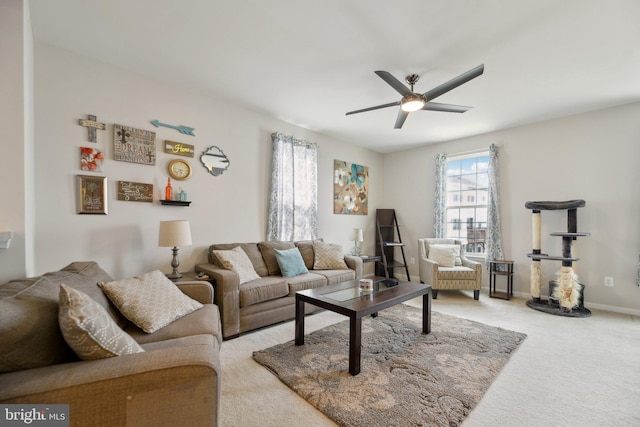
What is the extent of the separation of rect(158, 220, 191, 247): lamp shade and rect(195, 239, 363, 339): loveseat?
401mm

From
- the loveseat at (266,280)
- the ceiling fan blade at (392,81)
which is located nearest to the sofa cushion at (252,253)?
the loveseat at (266,280)

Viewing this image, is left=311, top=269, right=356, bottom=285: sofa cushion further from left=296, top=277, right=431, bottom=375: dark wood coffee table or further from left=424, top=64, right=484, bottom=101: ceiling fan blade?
left=424, top=64, right=484, bottom=101: ceiling fan blade

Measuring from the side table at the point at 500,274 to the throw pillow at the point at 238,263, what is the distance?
351cm

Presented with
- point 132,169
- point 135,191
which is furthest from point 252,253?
point 132,169

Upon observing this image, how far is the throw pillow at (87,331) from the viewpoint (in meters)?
1.05

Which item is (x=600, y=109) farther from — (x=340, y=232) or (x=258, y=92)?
(x=258, y=92)

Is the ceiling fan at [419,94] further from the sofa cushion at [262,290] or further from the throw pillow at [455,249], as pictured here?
the throw pillow at [455,249]

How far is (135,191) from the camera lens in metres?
2.83

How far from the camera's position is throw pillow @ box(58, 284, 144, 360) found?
1055 mm

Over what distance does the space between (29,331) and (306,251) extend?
9.98ft

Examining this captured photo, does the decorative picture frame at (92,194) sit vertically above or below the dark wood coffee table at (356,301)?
above

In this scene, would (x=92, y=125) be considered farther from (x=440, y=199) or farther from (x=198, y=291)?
(x=440, y=199)

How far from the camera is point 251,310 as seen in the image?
9.12 feet

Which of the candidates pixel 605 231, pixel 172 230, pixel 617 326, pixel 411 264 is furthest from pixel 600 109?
pixel 172 230
